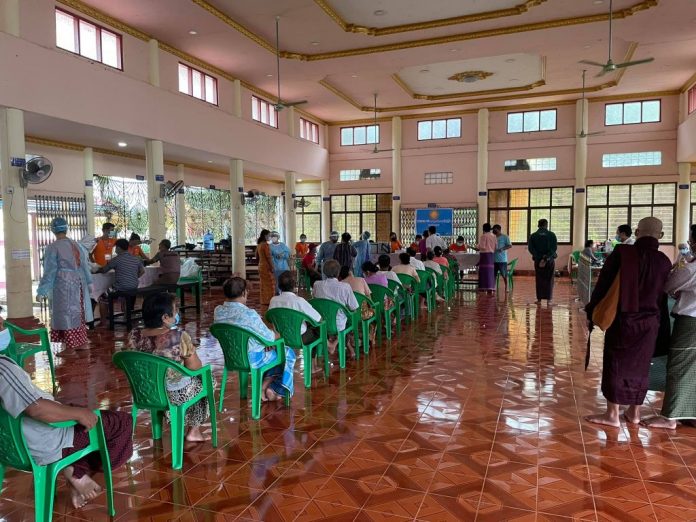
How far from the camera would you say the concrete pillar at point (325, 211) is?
714 inches

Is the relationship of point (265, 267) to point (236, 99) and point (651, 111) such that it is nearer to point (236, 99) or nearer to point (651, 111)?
point (236, 99)

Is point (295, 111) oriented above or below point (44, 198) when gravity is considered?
above

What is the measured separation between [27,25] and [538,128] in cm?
1331

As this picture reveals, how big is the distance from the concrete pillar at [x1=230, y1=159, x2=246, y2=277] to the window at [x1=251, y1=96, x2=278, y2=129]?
1761 millimetres

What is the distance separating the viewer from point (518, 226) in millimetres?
16062

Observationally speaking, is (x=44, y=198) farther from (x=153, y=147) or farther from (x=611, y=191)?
(x=611, y=191)

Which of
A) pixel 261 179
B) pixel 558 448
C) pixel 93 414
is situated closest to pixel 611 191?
pixel 261 179

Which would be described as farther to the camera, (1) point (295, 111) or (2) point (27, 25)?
(1) point (295, 111)

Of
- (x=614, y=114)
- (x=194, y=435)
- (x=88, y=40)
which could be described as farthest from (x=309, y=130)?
(x=194, y=435)

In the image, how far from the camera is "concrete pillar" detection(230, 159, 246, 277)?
41.0ft

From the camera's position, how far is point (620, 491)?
2.82 meters

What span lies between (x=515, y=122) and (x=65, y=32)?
12407mm

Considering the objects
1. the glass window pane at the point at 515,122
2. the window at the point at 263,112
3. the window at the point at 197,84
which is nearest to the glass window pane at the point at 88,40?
the window at the point at 197,84

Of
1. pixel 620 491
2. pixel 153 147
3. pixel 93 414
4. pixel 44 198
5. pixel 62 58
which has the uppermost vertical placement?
pixel 62 58
